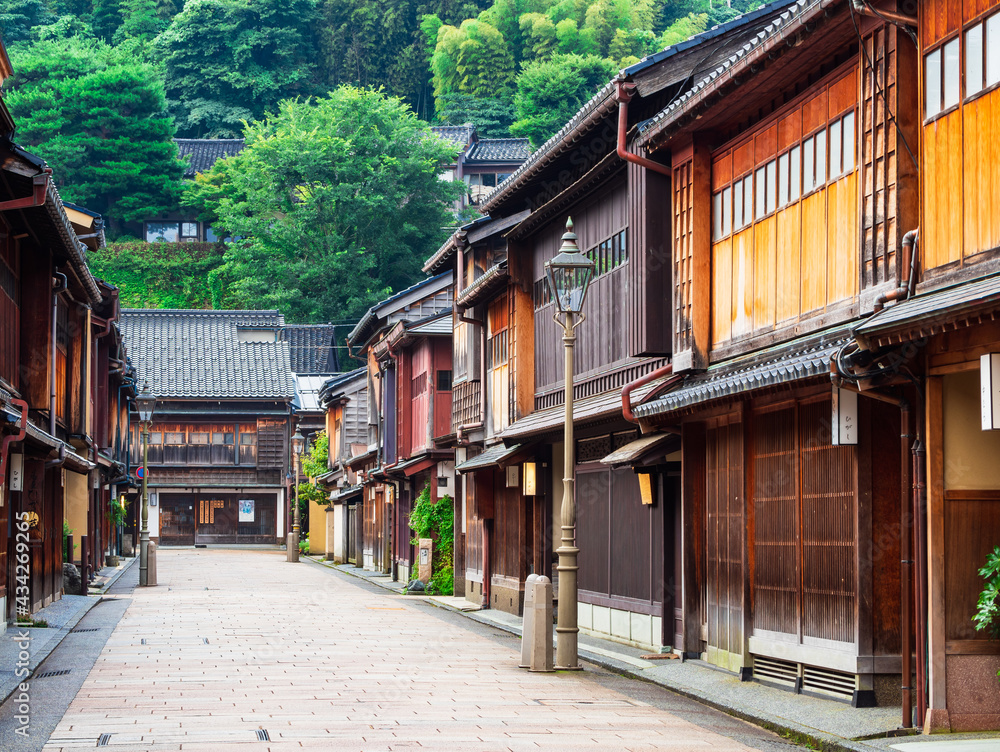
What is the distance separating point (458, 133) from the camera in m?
80.4

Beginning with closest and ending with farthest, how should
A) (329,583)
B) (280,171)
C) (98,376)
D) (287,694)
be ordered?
(287,694)
(98,376)
(329,583)
(280,171)

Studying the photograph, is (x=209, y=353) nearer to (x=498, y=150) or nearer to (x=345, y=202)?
(x=345, y=202)

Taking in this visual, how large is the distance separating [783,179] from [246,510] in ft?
206

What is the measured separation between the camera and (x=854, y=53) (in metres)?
12.9

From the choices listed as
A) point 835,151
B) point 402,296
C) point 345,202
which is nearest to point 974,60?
point 835,151

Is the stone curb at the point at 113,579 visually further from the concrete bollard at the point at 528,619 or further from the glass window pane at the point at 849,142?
the glass window pane at the point at 849,142

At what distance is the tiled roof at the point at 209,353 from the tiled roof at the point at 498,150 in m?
15.9

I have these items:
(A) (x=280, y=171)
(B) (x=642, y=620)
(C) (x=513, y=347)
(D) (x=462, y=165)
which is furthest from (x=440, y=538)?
(D) (x=462, y=165)

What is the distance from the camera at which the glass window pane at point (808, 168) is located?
45.6ft

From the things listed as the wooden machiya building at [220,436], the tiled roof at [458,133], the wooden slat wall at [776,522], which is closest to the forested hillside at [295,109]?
the tiled roof at [458,133]

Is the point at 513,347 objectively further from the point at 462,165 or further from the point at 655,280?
the point at 462,165

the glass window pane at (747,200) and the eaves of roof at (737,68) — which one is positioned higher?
the eaves of roof at (737,68)

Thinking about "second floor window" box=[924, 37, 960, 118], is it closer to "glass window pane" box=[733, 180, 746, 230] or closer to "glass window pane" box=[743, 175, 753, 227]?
"glass window pane" box=[743, 175, 753, 227]

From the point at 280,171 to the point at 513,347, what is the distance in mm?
45116
